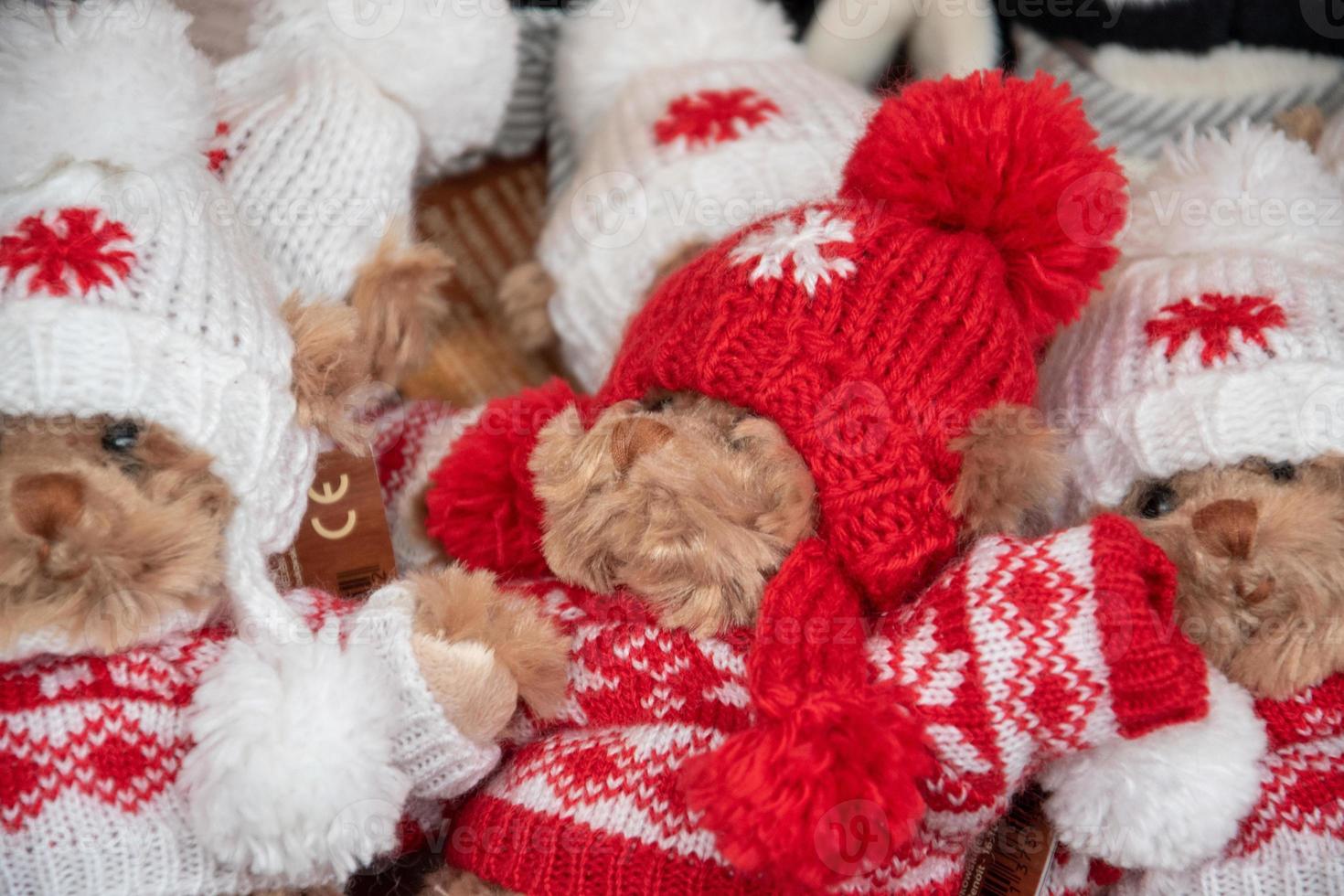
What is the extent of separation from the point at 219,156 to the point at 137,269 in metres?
0.18

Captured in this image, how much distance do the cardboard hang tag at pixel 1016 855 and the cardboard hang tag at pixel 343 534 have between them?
50cm

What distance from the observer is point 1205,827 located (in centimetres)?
71

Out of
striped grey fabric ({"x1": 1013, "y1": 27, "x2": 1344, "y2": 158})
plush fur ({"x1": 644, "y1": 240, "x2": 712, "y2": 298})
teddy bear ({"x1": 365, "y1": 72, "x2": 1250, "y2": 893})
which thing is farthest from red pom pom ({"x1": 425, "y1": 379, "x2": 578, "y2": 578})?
striped grey fabric ({"x1": 1013, "y1": 27, "x2": 1344, "y2": 158})

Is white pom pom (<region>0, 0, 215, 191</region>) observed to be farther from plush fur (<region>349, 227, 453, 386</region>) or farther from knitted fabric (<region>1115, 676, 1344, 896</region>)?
knitted fabric (<region>1115, 676, 1344, 896</region>)

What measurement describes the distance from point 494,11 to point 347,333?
388 mm

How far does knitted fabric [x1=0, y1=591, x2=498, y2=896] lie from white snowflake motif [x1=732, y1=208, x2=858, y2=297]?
1.14ft

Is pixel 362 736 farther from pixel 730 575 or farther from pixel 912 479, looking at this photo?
pixel 912 479

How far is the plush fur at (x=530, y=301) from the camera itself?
114 centimetres

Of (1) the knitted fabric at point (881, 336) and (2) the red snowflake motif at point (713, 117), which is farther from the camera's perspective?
(2) the red snowflake motif at point (713, 117)

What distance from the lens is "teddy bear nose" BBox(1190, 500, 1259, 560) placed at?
2.39 ft

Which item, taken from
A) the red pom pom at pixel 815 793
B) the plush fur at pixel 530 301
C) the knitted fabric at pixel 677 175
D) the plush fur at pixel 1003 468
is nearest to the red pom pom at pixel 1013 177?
the plush fur at pixel 1003 468

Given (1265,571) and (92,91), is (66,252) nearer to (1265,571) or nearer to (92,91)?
(92,91)

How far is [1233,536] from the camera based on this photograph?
0.73m

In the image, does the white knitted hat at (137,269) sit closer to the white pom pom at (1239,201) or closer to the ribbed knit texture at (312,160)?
the ribbed knit texture at (312,160)
